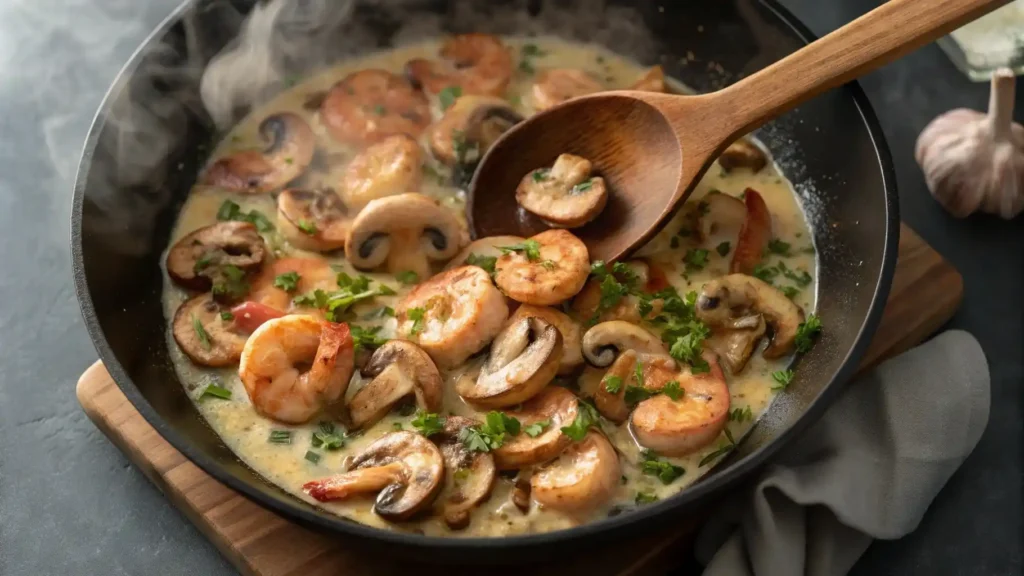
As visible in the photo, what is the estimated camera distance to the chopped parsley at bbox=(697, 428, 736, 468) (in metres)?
2.89

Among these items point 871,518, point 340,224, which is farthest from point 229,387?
point 871,518

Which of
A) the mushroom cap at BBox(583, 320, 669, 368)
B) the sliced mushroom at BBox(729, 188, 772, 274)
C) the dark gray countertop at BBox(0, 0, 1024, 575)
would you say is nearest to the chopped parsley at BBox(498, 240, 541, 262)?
the mushroom cap at BBox(583, 320, 669, 368)

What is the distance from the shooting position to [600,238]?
336cm

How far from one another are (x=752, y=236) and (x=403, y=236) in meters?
1.09

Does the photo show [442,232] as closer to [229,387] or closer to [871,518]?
[229,387]

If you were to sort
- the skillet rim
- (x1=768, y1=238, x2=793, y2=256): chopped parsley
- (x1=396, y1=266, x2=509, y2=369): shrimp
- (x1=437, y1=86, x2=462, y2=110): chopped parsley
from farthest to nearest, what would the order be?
1. (x1=437, y1=86, x2=462, y2=110): chopped parsley
2. (x1=768, y1=238, x2=793, y2=256): chopped parsley
3. (x1=396, y1=266, x2=509, y2=369): shrimp
4. the skillet rim

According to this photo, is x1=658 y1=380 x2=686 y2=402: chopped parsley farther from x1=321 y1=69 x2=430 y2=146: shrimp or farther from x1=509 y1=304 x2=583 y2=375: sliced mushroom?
x1=321 y1=69 x2=430 y2=146: shrimp

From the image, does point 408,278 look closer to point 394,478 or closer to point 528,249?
point 528,249

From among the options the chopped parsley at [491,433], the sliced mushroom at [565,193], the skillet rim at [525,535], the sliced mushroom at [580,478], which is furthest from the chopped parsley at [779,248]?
the chopped parsley at [491,433]

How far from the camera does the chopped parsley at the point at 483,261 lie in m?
3.22

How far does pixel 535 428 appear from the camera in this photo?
2799 mm

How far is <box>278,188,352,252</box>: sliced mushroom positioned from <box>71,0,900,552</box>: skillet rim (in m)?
0.60

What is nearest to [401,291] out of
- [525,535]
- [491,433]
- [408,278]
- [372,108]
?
[408,278]

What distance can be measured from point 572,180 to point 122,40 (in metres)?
2.18
